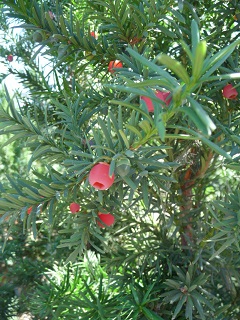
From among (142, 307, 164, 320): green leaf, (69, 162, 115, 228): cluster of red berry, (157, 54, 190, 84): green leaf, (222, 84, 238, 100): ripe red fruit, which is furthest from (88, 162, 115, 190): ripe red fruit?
(142, 307, 164, 320): green leaf

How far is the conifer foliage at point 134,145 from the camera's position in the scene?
549 millimetres

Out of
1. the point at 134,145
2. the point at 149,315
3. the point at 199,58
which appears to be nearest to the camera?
the point at 199,58

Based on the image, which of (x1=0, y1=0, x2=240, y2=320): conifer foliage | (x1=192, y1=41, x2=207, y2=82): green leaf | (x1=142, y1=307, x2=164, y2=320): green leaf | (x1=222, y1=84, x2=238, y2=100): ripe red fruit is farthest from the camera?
(x1=142, y1=307, x2=164, y2=320): green leaf

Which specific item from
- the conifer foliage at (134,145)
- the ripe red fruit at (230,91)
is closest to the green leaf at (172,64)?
the conifer foliage at (134,145)

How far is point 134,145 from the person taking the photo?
1.81 ft

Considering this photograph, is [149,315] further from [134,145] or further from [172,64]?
[172,64]

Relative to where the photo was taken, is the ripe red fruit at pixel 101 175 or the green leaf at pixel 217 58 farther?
the ripe red fruit at pixel 101 175

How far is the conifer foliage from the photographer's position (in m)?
0.55

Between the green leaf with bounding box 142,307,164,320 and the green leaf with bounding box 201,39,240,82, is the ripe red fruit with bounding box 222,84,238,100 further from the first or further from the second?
the green leaf with bounding box 142,307,164,320

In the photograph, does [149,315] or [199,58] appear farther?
[149,315]

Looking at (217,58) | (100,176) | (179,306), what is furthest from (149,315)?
(217,58)

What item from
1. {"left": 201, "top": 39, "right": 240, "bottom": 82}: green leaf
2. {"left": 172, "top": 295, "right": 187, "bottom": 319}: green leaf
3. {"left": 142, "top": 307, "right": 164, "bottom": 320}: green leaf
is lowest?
{"left": 142, "top": 307, "right": 164, "bottom": 320}: green leaf

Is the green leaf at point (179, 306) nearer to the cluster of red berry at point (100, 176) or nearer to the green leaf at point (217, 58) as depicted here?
the cluster of red berry at point (100, 176)

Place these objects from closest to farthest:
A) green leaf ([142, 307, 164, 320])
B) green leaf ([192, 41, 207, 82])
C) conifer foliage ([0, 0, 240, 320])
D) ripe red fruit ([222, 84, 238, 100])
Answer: green leaf ([192, 41, 207, 82]) < conifer foliage ([0, 0, 240, 320]) < ripe red fruit ([222, 84, 238, 100]) < green leaf ([142, 307, 164, 320])
